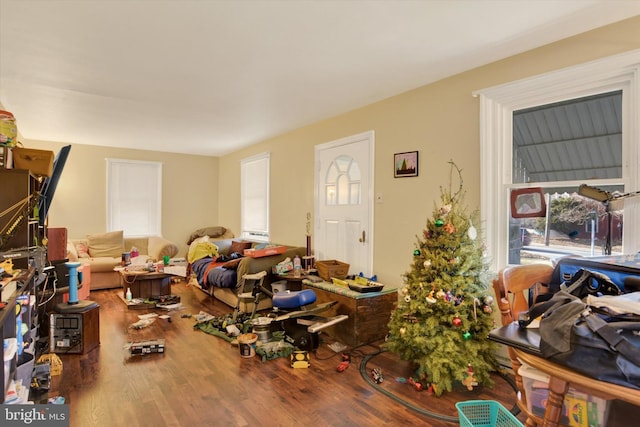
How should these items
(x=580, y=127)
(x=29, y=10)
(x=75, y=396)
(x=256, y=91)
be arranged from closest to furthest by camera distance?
(x=29, y=10) → (x=75, y=396) → (x=580, y=127) → (x=256, y=91)

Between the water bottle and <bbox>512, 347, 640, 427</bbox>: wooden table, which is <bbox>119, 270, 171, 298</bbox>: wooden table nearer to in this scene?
the water bottle

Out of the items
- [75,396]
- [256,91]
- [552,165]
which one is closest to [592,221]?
[552,165]

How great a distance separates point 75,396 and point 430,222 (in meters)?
2.77

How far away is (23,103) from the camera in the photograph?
3.90m

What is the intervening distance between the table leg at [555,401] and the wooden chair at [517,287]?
0.85 ft

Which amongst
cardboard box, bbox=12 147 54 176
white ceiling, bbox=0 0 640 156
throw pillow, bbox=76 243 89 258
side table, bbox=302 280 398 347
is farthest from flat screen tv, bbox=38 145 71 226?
throw pillow, bbox=76 243 89 258

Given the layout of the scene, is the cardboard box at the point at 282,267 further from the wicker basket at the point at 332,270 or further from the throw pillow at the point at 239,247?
the throw pillow at the point at 239,247

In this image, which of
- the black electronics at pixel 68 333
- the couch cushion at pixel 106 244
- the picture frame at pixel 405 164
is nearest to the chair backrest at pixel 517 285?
the picture frame at pixel 405 164

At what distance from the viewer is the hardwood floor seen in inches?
82.6

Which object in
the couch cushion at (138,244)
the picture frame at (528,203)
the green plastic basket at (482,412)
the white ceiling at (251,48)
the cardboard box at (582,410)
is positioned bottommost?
the green plastic basket at (482,412)

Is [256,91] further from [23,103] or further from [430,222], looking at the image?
[23,103]

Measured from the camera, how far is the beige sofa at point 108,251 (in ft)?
17.9

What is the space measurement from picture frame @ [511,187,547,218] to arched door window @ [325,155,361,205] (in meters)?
1.73

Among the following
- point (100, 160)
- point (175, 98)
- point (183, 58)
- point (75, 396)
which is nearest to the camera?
point (75, 396)
